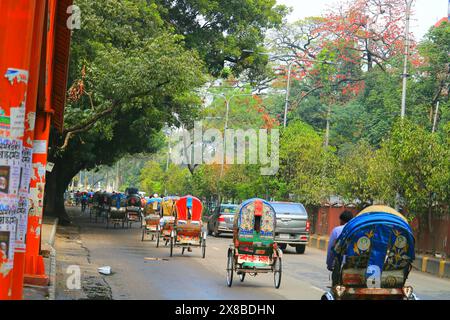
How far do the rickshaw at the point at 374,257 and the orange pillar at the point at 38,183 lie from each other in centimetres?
709

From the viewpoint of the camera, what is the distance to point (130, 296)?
15.0m

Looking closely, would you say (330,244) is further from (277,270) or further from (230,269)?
(230,269)

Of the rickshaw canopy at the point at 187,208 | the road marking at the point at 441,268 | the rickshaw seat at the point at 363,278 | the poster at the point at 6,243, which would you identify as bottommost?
the road marking at the point at 441,268

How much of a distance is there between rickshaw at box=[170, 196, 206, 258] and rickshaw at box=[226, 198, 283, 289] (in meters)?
6.23

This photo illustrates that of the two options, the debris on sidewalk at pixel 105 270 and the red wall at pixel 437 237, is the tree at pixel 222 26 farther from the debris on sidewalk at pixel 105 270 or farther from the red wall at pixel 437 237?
the debris on sidewalk at pixel 105 270

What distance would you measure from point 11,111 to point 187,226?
1543 centimetres

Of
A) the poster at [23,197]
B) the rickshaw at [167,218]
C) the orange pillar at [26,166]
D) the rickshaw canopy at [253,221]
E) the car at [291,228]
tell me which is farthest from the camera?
the car at [291,228]

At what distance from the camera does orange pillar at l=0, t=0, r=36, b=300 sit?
8695mm

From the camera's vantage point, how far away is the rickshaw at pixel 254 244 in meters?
17.2

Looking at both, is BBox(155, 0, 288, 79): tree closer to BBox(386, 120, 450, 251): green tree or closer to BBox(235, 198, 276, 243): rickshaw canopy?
BBox(386, 120, 450, 251): green tree

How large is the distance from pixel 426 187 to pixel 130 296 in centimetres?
1438

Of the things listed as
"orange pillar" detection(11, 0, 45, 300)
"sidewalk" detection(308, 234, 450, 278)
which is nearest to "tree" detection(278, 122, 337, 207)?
"sidewalk" detection(308, 234, 450, 278)

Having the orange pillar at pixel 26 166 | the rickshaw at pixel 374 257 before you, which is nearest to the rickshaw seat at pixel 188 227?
the orange pillar at pixel 26 166

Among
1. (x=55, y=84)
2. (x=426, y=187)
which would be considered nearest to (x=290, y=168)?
(x=426, y=187)
